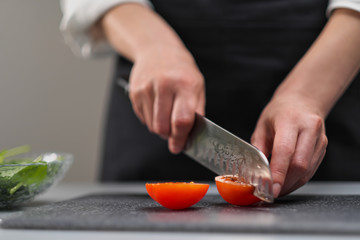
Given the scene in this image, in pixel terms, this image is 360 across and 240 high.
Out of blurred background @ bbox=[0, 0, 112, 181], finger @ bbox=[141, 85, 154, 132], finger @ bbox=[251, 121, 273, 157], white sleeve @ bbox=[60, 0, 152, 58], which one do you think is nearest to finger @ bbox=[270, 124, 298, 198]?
finger @ bbox=[251, 121, 273, 157]

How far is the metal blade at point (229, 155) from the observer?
2.53ft

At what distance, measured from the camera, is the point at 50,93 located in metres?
2.95

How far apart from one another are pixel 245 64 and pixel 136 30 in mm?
387

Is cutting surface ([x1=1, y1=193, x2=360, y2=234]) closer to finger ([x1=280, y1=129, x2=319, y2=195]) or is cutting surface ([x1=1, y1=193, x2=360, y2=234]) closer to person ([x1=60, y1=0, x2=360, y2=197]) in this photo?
finger ([x1=280, y1=129, x2=319, y2=195])

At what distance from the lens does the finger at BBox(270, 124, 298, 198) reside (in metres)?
0.81

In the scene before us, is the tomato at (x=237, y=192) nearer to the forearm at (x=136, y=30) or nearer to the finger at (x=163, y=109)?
the finger at (x=163, y=109)

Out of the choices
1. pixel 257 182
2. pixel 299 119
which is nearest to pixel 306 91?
pixel 299 119

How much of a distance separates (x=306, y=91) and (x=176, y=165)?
1.86 ft

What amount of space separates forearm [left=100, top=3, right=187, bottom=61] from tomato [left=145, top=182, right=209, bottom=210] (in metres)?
0.52

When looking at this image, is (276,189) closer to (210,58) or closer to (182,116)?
(182,116)

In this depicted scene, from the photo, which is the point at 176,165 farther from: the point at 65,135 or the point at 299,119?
the point at 65,135

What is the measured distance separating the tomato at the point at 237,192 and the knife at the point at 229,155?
1 cm

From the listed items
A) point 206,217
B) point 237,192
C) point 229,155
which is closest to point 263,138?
point 229,155

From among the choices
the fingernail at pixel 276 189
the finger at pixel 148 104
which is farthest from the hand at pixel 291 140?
the finger at pixel 148 104
